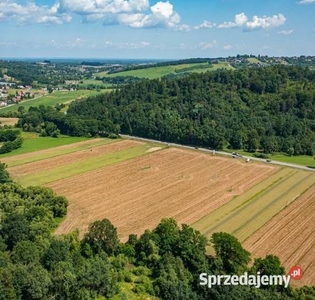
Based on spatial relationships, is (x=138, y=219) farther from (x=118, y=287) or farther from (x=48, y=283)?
(x=48, y=283)

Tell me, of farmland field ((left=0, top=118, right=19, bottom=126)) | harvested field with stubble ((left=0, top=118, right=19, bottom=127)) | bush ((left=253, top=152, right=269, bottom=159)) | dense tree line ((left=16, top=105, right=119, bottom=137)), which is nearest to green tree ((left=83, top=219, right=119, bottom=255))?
A: bush ((left=253, top=152, right=269, bottom=159))

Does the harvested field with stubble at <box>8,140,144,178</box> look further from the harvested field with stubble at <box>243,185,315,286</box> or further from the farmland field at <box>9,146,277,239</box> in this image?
the harvested field with stubble at <box>243,185,315,286</box>

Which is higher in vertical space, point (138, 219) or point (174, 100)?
point (174, 100)

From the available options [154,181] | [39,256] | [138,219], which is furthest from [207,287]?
[154,181]

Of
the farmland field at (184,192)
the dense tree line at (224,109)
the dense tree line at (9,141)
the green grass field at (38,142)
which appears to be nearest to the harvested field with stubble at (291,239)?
the farmland field at (184,192)

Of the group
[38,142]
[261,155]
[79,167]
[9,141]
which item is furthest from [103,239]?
[38,142]

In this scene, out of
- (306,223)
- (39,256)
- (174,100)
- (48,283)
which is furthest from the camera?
(174,100)

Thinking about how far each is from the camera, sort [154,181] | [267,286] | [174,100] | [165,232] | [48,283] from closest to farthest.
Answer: [48,283], [267,286], [165,232], [154,181], [174,100]
